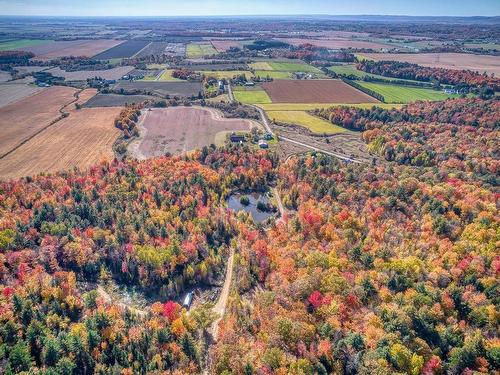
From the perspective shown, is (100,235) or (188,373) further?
(100,235)

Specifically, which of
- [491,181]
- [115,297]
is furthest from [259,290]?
[491,181]

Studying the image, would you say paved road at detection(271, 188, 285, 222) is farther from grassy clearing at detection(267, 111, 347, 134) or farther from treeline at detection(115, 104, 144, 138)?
treeline at detection(115, 104, 144, 138)

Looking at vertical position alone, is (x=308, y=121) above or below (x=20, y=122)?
above

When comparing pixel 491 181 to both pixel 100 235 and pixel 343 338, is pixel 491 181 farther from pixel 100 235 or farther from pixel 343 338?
pixel 100 235

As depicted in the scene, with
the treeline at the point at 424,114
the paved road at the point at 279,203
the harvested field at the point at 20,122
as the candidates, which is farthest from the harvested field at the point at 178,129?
the treeline at the point at 424,114

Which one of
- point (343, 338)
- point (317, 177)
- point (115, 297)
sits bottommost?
point (115, 297)

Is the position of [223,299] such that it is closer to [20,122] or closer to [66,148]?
[66,148]

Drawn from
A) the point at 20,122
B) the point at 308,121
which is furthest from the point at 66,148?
the point at 308,121
